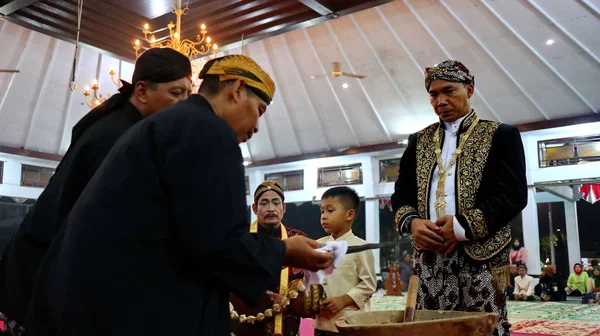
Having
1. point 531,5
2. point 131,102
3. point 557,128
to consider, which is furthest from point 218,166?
point 557,128

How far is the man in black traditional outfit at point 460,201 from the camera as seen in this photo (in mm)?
1765

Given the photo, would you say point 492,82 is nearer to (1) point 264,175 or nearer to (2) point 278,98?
(2) point 278,98

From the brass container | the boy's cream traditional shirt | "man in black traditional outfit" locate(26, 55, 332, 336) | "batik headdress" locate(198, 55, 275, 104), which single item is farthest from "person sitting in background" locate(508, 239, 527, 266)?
"man in black traditional outfit" locate(26, 55, 332, 336)

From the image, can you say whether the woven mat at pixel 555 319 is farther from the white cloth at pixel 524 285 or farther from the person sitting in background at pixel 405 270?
the person sitting in background at pixel 405 270

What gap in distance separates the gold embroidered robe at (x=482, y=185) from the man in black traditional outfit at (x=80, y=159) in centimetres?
93

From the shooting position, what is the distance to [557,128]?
10.8m

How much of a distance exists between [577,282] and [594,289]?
67 centimetres

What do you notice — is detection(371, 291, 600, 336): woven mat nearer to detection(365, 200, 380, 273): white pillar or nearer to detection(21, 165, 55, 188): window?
detection(365, 200, 380, 273): white pillar

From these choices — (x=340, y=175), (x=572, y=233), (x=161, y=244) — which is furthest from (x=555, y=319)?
(x=340, y=175)

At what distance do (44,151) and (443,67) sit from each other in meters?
14.0

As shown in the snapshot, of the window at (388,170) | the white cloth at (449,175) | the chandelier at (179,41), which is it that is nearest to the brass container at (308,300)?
the white cloth at (449,175)

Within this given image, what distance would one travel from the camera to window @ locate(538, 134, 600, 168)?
10648mm

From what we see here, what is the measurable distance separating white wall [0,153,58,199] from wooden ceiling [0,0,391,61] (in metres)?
8.04

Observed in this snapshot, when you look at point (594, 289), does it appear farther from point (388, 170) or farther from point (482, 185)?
point (482, 185)
